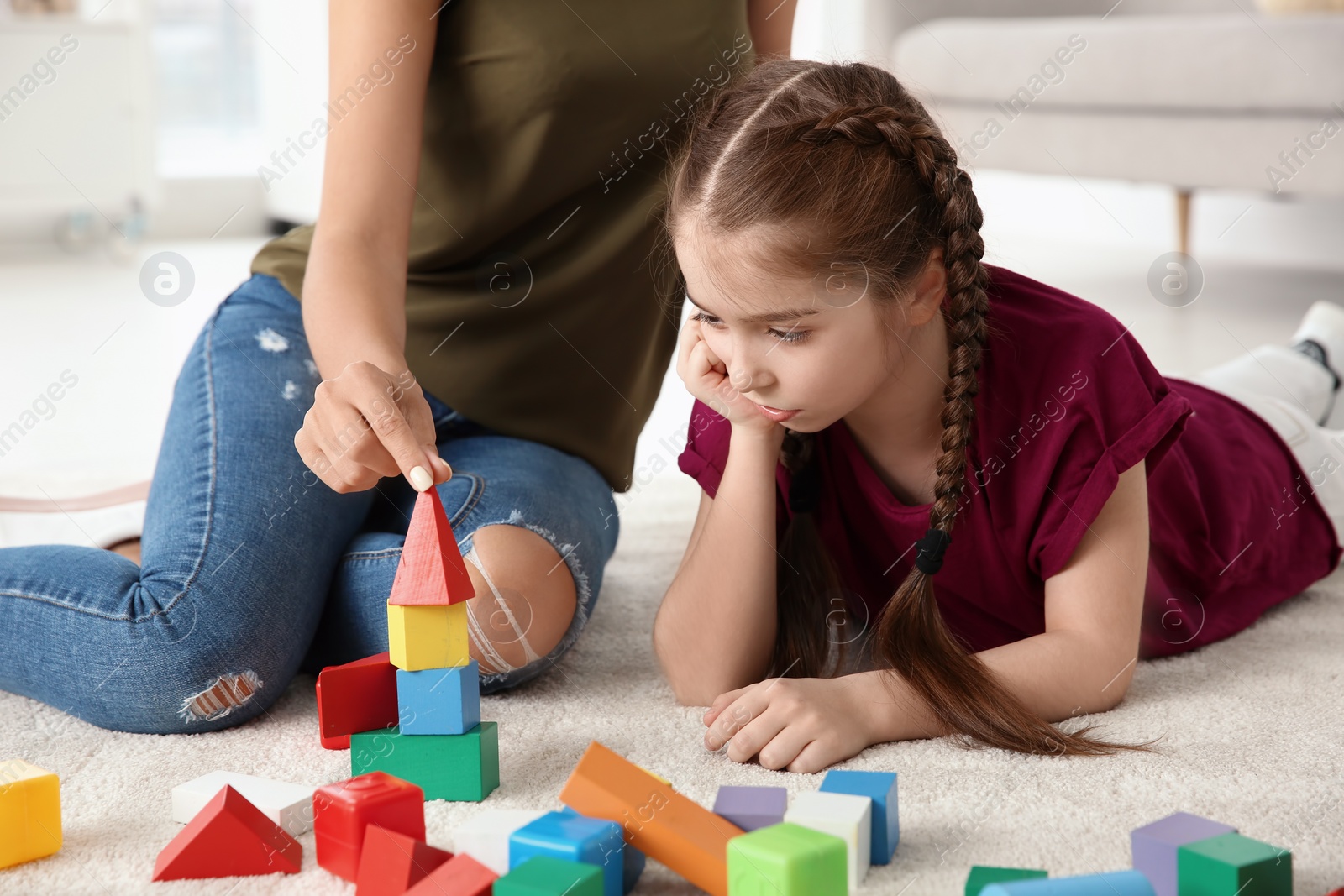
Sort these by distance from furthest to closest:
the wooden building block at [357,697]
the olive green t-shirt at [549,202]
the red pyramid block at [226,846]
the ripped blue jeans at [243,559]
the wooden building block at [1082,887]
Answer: the olive green t-shirt at [549,202] → the ripped blue jeans at [243,559] → the wooden building block at [357,697] → the red pyramid block at [226,846] → the wooden building block at [1082,887]

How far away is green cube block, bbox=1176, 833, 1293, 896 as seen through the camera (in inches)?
23.5

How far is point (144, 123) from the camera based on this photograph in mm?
3518

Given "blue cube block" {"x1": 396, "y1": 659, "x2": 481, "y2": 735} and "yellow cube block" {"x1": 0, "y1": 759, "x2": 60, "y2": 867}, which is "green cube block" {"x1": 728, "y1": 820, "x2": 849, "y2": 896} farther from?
"yellow cube block" {"x1": 0, "y1": 759, "x2": 60, "y2": 867}

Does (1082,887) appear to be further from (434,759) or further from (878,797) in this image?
(434,759)

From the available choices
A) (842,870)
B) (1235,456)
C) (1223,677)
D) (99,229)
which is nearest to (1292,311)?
(1235,456)

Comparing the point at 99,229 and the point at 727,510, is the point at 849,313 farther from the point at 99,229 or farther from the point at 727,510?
the point at 99,229

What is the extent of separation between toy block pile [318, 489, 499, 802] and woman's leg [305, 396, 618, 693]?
146 millimetres

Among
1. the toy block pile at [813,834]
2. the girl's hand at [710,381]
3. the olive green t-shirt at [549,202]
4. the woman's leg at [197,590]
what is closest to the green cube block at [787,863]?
the toy block pile at [813,834]

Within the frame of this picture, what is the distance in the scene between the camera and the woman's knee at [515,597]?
0.94 meters

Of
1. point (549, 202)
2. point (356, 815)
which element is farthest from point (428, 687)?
point (549, 202)

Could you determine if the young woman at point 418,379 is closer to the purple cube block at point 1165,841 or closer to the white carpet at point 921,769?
the white carpet at point 921,769

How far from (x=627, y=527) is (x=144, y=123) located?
2.66 metres

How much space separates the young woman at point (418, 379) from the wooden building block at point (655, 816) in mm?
212

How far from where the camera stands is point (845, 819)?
2.13 ft
